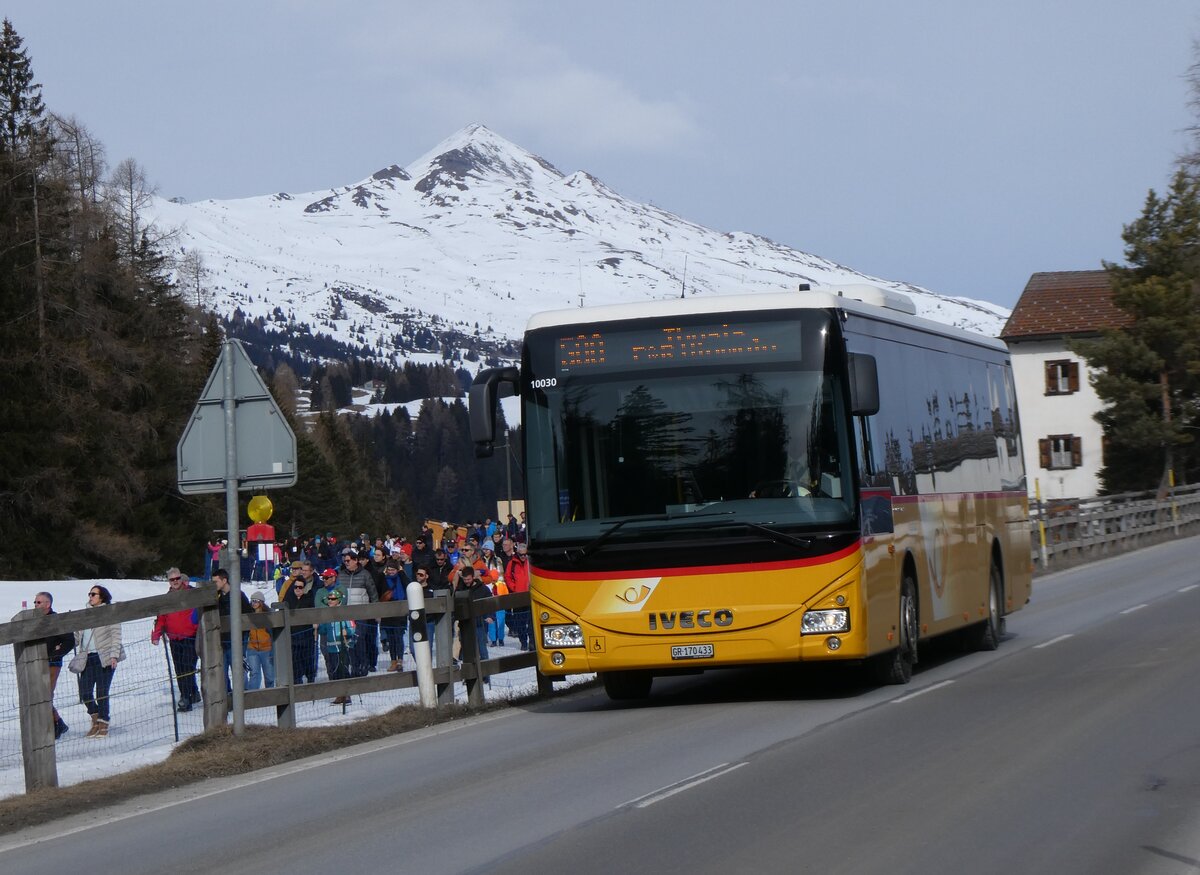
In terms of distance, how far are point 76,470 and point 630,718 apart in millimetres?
41579

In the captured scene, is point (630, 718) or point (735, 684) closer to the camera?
point (630, 718)

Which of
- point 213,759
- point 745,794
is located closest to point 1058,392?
point 213,759

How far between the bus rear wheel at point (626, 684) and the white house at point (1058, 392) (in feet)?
196

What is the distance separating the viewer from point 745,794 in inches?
360

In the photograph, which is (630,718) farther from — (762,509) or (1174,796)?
(1174,796)

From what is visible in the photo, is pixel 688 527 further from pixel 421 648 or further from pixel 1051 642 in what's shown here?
pixel 1051 642

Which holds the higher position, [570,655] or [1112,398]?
[1112,398]

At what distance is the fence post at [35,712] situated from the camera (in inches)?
449

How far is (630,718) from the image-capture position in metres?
13.8

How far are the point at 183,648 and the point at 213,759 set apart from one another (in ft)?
18.2

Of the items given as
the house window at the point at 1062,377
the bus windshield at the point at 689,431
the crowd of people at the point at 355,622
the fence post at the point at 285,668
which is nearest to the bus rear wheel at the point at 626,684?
the crowd of people at the point at 355,622

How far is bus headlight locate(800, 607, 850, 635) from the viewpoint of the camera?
13.2 m

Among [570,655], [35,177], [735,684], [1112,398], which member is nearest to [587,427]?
[570,655]

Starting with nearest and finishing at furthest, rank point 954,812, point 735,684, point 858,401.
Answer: point 954,812 → point 858,401 → point 735,684
